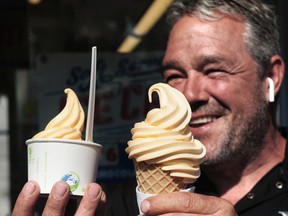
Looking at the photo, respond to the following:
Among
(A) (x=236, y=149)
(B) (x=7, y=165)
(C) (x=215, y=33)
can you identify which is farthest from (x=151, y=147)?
(B) (x=7, y=165)

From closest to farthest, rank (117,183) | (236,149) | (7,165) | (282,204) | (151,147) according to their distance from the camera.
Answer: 1. (151,147)
2. (282,204)
3. (236,149)
4. (117,183)
5. (7,165)

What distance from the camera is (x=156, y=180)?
197cm

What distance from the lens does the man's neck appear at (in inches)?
105

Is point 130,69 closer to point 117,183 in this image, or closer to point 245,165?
point 117,183

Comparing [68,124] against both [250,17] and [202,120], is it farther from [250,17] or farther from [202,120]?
[250,17]

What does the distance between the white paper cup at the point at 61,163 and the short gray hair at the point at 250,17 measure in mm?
1087

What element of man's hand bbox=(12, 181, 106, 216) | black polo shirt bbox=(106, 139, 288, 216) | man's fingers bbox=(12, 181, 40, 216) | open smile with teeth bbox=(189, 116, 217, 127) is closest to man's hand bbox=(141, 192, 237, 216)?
man's hand bbox=(12, 181, 106, 216)

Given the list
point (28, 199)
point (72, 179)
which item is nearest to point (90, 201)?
point (72, 179)

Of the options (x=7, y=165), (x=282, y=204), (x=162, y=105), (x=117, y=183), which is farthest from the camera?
(x=7, y=165)

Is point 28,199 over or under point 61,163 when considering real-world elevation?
under

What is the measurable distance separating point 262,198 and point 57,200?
991 mm

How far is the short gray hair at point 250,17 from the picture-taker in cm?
274

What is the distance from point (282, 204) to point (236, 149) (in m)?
0.33

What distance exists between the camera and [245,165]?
2.68 metres
